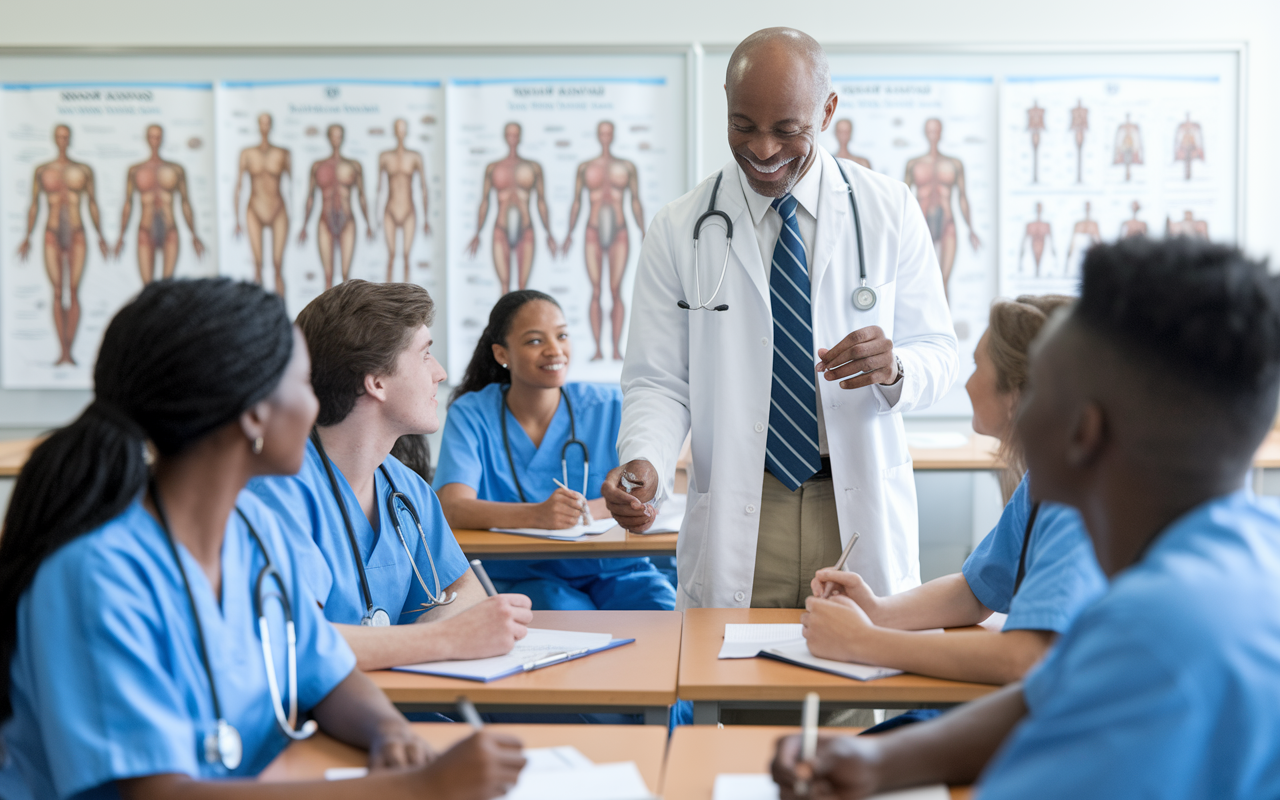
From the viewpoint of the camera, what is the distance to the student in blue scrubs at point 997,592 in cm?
134

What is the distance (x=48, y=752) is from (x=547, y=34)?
3.38 meters

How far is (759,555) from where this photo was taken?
6.62ft

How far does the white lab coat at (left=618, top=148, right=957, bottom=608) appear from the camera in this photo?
1962 mm

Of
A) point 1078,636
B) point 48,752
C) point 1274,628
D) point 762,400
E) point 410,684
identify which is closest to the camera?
point 1274,628

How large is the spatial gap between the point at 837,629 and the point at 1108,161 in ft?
9.92

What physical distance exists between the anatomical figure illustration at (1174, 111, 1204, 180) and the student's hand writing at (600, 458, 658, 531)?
2.95 m

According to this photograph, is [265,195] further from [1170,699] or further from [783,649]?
[1170,699]

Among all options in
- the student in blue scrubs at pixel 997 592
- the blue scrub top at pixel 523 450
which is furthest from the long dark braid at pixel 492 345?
the student in blue scrubs at pixel 997 592

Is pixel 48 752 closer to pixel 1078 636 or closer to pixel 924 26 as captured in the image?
pixel 1078 636

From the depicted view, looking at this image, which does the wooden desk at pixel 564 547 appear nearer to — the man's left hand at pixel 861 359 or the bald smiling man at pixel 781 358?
the bald smiling man at pixel 781 358

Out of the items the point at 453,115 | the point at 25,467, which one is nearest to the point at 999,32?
the point at 453,115

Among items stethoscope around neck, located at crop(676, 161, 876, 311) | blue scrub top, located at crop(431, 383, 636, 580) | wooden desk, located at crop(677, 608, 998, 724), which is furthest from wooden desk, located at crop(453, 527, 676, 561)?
wooden desk, located at crop(677, 608, 998, 724)

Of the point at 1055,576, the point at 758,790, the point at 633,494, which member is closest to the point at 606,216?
Answer: the point at 633,494

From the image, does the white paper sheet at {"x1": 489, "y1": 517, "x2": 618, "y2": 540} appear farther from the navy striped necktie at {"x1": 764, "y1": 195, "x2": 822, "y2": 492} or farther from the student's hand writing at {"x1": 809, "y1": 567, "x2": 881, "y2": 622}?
the student's hand writing at {"x1": 809, "y1": 567, "x2": 881, "y2": 622}
